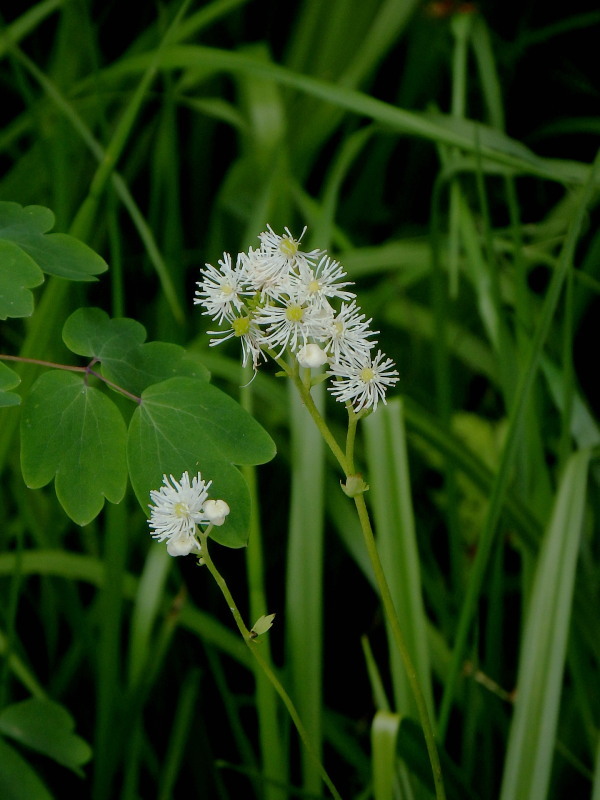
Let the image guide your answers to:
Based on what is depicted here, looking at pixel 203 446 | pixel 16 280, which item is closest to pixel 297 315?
pixel 203 446

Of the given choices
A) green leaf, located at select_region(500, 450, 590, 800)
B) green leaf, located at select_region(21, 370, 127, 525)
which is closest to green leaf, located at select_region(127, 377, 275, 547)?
green leaf, located at select_region(21, 370, 127, 525)

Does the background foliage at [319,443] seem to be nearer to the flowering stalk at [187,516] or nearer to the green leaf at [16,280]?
the green leaf at [16,280]

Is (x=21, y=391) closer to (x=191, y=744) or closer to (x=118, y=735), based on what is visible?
(x=118, y=735)

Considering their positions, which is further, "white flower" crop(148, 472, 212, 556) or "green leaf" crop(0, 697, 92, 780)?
"green leaf" crop(0, 697, 92, 780)

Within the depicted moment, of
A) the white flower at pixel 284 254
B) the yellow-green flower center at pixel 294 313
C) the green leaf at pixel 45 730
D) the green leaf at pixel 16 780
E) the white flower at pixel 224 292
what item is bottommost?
the green leaf at pixel 16 780

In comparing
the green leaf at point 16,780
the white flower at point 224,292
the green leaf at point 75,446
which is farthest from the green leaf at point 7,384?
the green leaf at point 16,780

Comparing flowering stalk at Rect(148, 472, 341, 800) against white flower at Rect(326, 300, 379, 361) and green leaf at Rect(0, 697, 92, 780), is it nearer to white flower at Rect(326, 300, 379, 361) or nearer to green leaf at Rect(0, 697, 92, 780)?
white flower at Rect(326, 300, 379, 361)

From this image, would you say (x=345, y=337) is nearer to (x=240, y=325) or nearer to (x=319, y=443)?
(x=240, y=325)
